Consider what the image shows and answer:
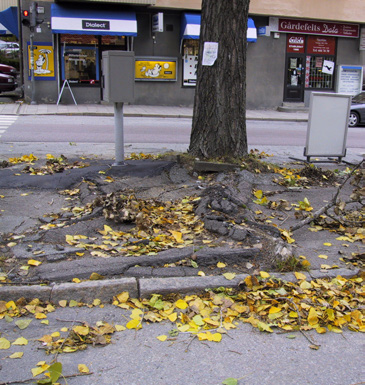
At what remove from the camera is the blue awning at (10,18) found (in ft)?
69.9

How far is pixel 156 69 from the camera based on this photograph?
2109 centimetres

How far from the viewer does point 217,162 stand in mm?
7023

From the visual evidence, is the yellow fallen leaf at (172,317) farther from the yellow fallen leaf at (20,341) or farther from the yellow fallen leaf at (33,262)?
the yellow fallen leaf at (33,262)

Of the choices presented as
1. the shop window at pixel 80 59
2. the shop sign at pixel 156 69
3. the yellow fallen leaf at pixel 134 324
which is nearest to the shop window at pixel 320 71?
the shop sign at pixel 156 69

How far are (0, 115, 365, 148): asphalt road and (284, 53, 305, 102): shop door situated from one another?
683cm

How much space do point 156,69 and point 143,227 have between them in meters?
17.1

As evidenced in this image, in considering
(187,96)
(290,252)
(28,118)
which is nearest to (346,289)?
(290,252)

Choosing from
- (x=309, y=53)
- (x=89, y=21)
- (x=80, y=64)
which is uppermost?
(x=89, y=21)

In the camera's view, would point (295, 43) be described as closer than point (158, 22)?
No

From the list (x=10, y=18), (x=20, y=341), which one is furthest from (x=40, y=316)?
(x=10, y=18)

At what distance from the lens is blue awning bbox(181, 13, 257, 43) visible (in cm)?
1978

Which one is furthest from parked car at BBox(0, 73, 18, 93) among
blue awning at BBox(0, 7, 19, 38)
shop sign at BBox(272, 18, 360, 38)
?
shop sign at BBox(272, 18, 360, 38)

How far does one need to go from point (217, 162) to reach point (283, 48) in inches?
679

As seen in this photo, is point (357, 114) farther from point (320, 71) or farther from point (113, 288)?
point (113, 288)
